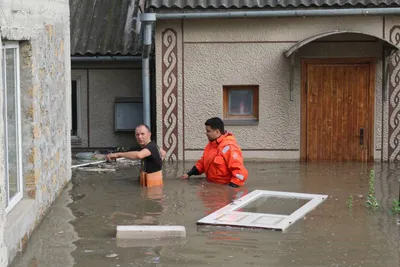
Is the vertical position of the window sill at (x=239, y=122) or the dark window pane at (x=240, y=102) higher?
the dark window pane at (x=240, y=102)

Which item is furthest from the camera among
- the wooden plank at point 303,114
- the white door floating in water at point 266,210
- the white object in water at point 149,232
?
the wooden plank at point 303,114

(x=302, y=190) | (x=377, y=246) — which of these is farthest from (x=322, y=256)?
(x=302, y=190)

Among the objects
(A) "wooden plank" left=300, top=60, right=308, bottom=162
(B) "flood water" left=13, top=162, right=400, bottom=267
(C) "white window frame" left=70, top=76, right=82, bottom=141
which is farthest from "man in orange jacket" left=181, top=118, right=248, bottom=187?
(C) "white window frame" left=70, top=76, right=82, bottom=141

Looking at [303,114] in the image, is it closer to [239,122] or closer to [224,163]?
[239,122]

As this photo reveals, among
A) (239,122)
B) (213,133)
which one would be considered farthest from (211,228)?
(239,122)

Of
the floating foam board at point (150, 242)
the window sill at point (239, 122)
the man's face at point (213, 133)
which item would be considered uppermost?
the window sill at point (239, 122)

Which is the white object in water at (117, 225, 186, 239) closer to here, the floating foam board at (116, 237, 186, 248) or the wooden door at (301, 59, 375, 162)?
the floating foam board at (116, 237, 186, 248)

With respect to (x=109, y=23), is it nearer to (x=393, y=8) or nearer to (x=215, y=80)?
(x=215, y=80)

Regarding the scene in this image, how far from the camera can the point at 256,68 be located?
47.0ft

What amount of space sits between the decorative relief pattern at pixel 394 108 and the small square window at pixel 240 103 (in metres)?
2.31

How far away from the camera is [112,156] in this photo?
10828 mm

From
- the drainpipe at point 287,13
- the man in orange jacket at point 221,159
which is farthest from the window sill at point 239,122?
the man in orange jacket at point 221,159

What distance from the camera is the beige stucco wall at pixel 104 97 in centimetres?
1602

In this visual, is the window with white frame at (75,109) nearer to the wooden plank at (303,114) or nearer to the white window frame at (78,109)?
the white window frame at (78,109)
